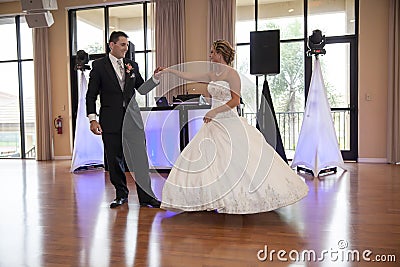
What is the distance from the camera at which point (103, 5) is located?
8250 millimetres

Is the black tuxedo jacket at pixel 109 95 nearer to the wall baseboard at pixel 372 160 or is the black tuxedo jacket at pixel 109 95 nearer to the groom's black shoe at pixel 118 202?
the groom's black shoe at pixel 118 202

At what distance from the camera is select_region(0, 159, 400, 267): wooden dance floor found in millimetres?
2266

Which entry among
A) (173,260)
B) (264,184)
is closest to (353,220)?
(264,184)

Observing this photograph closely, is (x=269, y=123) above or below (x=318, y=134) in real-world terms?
above

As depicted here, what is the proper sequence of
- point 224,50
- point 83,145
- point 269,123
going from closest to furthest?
point 224,50
point 269,123
point 83,145

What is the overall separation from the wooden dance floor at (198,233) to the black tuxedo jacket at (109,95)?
811 mm

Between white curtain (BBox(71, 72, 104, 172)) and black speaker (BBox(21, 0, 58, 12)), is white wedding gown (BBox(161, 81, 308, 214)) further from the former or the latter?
black speaker (BBox(21, 0, 58, 12))

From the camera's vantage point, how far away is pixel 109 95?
138 inches

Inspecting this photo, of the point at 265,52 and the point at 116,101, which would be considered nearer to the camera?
the point at 116,101

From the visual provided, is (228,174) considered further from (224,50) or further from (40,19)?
(40,19)

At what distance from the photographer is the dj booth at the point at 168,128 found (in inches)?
228

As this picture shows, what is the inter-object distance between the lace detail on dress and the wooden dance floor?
83 centimetres

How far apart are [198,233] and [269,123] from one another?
3.37 metres

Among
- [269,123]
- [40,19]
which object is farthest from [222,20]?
[40,19]
